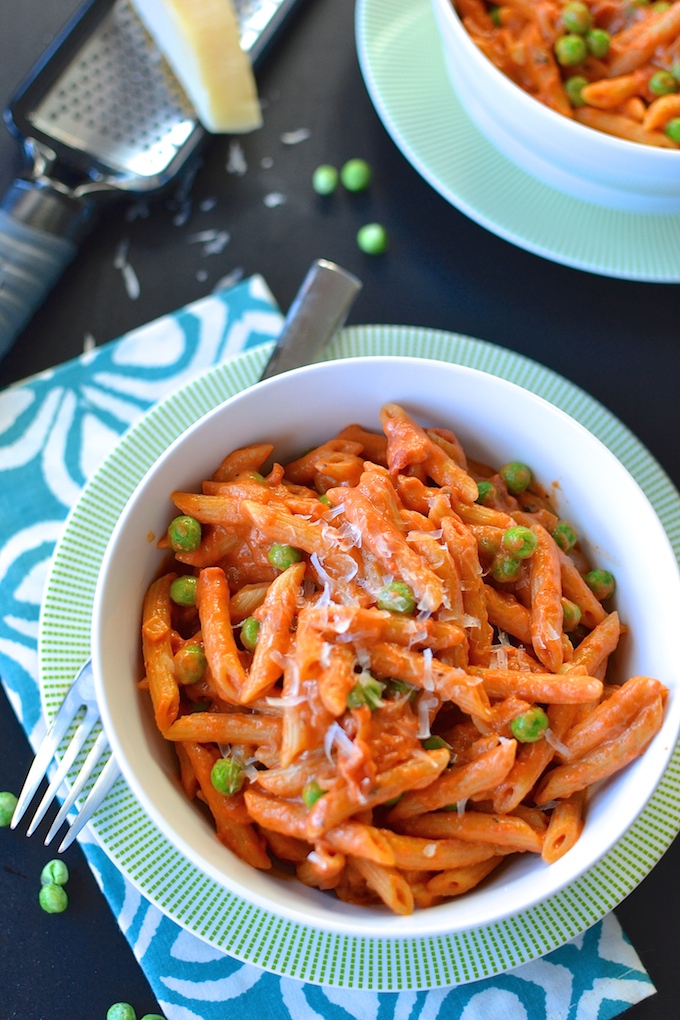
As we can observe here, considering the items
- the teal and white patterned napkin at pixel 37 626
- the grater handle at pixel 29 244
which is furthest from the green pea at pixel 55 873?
the grater handle at pixel 29 244

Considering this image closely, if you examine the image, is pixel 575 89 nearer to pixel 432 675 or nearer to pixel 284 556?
pixel 284 556

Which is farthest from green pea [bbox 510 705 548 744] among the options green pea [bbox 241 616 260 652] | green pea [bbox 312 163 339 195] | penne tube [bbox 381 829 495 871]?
green pea [bbox 312 163 339 195]

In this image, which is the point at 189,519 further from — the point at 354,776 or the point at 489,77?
the point at 489,77

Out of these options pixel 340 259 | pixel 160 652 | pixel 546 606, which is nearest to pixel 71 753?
pixel 160 652

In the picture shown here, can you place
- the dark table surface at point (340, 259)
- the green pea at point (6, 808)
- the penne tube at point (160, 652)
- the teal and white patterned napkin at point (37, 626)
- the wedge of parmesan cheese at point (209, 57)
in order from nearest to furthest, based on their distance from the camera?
1. the penne tube at point (160, 652)
2. the teal and white patterned napkin at point (37, 626)
3. the green pea at point (6, 808)
4. the wedge of parmesan cheese at point (209, 57)
5. the dark table surface at point (340, 259)

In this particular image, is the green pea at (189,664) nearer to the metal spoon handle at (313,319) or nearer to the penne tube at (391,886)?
the penne tube at (391,886)
